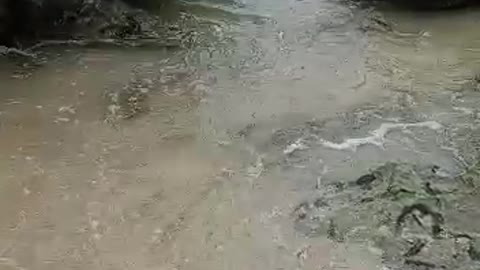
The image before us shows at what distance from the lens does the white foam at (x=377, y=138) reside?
5.78m

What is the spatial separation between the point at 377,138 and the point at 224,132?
3.77 ft

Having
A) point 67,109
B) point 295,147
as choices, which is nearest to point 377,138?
point 295,147

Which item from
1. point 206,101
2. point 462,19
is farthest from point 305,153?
point 462,19

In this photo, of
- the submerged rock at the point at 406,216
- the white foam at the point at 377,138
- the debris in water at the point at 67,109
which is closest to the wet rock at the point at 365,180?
the submerged rock at the point at 406,216

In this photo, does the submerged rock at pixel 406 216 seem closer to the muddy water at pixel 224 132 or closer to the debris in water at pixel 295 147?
the muddy water at pixel 224 132

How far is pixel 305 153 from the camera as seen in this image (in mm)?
5668

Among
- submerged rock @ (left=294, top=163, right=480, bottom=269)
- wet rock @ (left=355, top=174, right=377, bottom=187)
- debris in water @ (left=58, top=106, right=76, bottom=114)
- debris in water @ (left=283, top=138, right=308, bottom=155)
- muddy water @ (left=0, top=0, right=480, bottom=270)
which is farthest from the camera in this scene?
debris in water @ (left=58, top=106, right=76, bottom=114)

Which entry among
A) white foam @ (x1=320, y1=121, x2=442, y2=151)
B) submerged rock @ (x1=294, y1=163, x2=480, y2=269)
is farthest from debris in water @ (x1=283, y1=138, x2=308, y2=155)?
submerged rock @ (x1=294, y1=163, x2=480, y2=269)

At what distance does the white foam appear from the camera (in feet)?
19.0

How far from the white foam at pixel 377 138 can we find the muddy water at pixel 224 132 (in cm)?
2

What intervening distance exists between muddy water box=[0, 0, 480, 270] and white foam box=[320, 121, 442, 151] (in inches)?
0.6

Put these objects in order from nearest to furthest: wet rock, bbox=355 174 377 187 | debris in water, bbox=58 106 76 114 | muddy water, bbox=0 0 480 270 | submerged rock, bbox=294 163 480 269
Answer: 1. submerged rock, bbox=294 163 480 269
2. muddy water, bbox=0 0 480 270
3. wet rock, bbox=355 174 377 187
4. debris in water, bbox=58 106 76 114

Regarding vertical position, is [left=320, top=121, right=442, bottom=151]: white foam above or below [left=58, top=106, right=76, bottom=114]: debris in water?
above

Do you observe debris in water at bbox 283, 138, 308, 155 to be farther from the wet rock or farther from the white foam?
the wet rock
